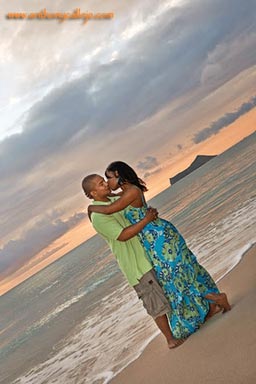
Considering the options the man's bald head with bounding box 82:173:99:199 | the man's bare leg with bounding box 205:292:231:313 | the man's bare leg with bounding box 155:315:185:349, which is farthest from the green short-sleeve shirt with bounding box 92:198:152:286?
the man's bare leg with bounding box 205:292:231:313

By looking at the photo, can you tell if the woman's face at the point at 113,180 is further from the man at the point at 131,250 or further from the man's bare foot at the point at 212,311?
the man's bare foot at the point at 212,311

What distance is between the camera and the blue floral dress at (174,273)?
4398 mm

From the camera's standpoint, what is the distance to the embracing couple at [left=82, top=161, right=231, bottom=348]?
428cm

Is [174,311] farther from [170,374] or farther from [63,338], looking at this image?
[63,338]

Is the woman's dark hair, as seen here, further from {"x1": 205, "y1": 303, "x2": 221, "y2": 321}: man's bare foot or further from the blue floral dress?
{"x1": 205, "y1": 303, "x2": 221, "y2": 321}: man's bare foot

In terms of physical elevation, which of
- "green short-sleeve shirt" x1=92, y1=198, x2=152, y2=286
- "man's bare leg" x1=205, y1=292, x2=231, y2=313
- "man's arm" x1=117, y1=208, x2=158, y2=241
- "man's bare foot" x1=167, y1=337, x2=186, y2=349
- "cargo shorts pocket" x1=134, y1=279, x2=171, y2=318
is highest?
"man's arm" x1=117, y1=208, x2=158, y2=241

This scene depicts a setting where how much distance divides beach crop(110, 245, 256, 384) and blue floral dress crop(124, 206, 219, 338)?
6.5 inches

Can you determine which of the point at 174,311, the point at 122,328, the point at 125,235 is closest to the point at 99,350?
the point at 122,328

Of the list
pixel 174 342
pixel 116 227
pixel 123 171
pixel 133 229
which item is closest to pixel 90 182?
pixel 123 171

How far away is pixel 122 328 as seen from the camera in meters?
7.96

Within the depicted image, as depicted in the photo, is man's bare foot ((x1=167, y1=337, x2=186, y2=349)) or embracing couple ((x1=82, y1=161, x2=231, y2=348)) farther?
man's bare foot ((x1=167, y1=337, x2=186, y2=349))

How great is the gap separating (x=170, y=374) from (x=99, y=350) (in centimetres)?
378

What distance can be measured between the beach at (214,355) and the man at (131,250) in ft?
1.06

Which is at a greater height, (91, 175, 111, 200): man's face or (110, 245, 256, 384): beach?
(91, 175, 111, 200): man's face
